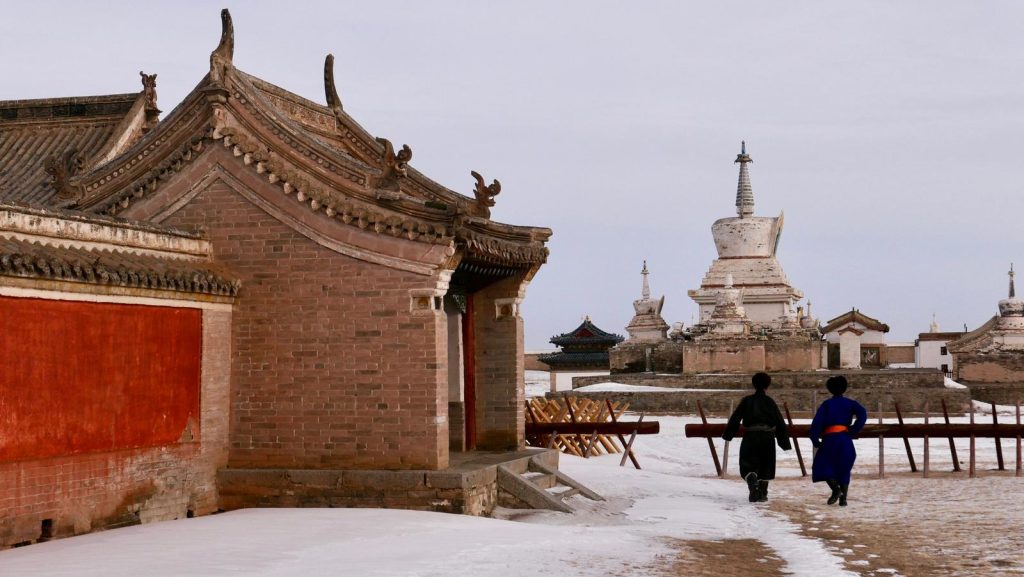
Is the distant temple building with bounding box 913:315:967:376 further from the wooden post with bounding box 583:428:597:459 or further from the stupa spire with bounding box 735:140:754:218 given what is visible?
the wooden post with bounding box 583:428:597:459

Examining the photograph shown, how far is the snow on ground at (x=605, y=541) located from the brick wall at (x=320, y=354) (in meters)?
0.85

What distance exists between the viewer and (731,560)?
10.5 meters

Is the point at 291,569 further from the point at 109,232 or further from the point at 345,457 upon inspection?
the point at 109,232

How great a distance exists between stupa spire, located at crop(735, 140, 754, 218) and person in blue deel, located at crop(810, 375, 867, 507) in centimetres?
3070

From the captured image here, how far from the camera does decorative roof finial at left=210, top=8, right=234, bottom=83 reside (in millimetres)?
14469

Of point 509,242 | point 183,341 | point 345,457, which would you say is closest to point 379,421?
point 345,457

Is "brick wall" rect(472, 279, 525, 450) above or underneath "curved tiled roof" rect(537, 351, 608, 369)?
underneath

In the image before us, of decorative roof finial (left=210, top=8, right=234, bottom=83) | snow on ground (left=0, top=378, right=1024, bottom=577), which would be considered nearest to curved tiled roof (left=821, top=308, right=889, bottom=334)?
snow on ground (left=0, top=378, right=1024, bottom=577)

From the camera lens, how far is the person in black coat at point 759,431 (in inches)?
579

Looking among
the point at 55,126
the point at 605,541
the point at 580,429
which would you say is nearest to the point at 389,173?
the point at 605,541

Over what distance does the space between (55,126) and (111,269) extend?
32.8ft

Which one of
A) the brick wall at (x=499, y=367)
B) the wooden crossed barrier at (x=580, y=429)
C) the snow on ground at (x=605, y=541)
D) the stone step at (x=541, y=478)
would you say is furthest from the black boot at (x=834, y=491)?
the brick wall at (x=499, y=367)

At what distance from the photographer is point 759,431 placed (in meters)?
14.7

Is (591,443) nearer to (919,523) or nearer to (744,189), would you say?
(919,523)
